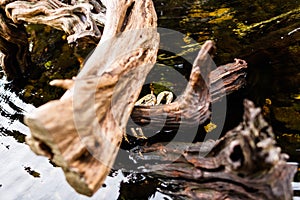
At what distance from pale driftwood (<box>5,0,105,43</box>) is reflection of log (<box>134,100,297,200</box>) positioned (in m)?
0.99

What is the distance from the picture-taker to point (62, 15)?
2.40 m

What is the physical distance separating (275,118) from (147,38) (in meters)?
0.89

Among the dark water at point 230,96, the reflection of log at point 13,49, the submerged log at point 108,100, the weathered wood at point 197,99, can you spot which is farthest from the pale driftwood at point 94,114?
the reflection of log at point 13,49

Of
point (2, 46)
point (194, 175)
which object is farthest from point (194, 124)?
point (2, 46)

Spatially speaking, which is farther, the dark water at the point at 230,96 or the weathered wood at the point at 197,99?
the dark water at the point at 230,96

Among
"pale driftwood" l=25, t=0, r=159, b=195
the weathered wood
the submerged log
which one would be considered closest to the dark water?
the weathered wood

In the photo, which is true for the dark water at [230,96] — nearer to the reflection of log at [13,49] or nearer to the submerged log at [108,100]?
the reflection of log at [13,49]

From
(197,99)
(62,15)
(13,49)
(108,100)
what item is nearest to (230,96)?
(197,99)

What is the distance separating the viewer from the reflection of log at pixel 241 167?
119 centimetres

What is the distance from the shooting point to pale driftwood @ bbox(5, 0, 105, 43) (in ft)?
7.26

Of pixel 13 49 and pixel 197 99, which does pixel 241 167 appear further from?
pixel 13 49

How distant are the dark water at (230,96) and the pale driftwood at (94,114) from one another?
22.6 inches

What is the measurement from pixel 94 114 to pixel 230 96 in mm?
1210

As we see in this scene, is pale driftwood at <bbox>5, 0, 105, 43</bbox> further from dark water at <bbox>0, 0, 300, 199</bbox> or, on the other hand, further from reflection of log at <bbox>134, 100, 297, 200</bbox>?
reflection of log at <bbox>134, 100, 297, 200</bbox>
